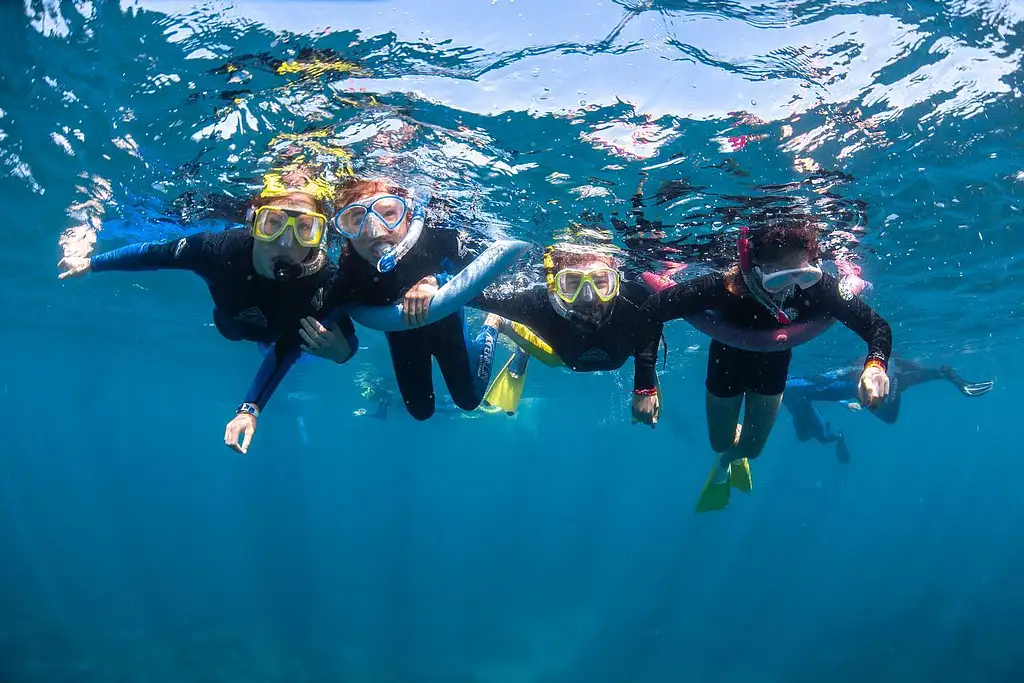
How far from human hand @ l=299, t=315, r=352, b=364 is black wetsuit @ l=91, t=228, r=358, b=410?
9.1 inches

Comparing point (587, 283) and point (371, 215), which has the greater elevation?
point (371, 215)

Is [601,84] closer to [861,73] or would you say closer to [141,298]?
[861,73]

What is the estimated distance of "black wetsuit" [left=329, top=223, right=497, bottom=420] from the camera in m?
6.90

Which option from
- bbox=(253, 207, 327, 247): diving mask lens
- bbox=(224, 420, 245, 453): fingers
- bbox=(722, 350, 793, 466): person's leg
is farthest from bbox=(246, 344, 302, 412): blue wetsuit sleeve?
bbox=(722, 350, 793, 466): person's leg

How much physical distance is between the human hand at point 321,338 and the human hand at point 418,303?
4.00 ft

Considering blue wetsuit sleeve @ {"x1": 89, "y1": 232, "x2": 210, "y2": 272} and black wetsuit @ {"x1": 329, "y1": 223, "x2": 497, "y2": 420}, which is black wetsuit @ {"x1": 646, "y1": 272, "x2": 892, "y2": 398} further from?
blue wetsuit sleeve @ {"x1": 89, "y1": 232, "x2": 210, "y2": 272}

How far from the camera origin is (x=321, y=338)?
669 centimetres

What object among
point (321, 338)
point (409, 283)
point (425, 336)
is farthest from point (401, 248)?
point (425, 336)

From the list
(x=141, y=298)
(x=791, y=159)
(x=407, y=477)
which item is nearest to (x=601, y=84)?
(x=791, y=159)

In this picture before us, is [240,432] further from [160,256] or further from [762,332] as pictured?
[762,332]

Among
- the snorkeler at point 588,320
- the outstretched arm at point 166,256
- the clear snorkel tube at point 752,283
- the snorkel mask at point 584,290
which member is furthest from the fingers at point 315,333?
the clear snorkel tube at point 752,283

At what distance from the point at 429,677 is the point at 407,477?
120728 mm

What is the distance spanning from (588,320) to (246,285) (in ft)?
13.7

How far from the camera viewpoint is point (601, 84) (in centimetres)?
702
